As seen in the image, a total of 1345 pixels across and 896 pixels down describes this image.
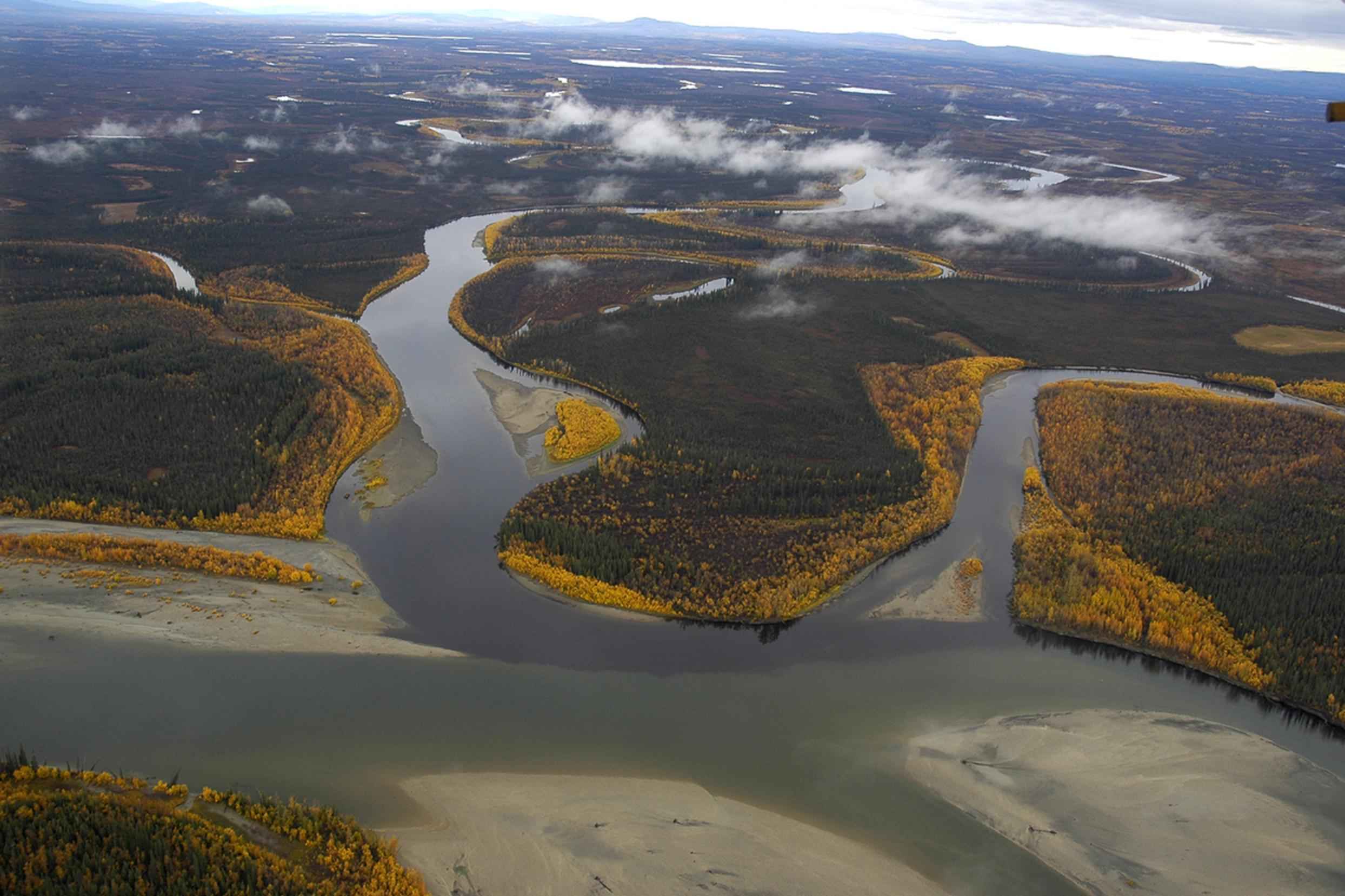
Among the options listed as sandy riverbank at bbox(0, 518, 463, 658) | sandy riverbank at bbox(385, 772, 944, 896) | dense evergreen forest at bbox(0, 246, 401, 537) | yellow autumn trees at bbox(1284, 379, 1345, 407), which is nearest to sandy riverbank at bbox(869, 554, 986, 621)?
sandy riverbank at bbox(385, 772, 944, 896)

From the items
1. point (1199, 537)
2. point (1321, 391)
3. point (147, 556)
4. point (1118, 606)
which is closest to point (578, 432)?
point (147, 556)

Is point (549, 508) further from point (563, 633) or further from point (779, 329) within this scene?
point (779, 329)

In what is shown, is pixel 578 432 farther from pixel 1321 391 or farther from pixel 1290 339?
pixel 1290 339

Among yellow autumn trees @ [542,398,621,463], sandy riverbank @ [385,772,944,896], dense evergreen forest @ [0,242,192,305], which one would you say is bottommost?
sandy riverbank @ [385,772,944,896]

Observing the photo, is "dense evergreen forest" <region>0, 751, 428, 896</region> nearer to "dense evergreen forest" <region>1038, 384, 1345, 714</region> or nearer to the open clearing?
"dense evergreen forest" <region>1038, 384, 1345, 714</region>

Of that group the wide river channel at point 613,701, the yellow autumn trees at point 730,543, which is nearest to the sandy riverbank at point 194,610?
the wide river channel at point 613,701

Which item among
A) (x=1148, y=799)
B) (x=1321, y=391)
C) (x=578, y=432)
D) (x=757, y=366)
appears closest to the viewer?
(x=1148, y=799)

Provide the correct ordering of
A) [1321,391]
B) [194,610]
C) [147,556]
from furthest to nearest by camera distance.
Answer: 1. [1321,391]
2. [147,556]
3. [194,610]
